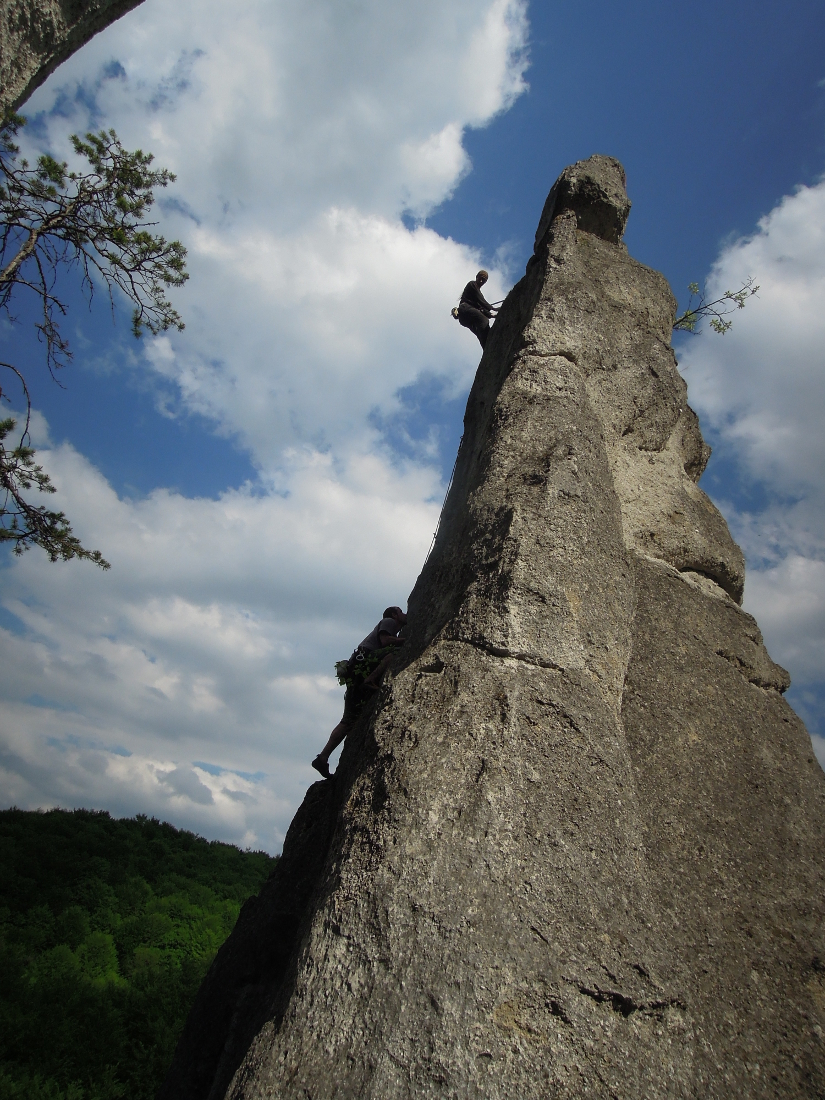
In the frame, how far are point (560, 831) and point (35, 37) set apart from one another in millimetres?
3829

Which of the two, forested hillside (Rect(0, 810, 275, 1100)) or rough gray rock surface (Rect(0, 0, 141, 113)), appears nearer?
rough gray rock surface (Rect(0, 0, 141, 113))

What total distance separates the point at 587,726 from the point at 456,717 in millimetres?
655

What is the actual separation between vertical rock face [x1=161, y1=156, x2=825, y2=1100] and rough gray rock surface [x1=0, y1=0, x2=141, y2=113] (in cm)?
296

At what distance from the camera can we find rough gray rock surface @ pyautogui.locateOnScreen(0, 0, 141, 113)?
98.0 inches

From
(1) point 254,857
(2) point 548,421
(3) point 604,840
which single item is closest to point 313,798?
(3) point 604,840

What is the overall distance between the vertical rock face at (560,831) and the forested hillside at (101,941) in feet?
14.0

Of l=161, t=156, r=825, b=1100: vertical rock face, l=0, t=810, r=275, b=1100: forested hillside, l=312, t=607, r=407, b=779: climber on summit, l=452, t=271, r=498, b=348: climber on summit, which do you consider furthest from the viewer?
l=452, t=271, r=498, b=348: climber on summit

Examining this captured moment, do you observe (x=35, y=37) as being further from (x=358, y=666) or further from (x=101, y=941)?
(x=101, y=941)

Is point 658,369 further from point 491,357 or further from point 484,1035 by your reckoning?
point 484,1035

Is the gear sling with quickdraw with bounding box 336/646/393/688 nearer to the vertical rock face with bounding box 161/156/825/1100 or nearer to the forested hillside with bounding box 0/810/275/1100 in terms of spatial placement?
the vertical rock face with bounding box 161/156/825/1100

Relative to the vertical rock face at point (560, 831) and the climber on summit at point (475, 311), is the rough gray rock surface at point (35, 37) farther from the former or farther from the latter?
the climber on summit at point (475, 311)

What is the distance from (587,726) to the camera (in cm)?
327

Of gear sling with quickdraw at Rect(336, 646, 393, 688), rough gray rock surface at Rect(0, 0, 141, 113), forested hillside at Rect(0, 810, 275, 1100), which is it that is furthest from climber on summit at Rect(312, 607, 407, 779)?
forested hillside at Rect(0, 810, 275, 1100)

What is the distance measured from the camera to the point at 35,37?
103 inches
